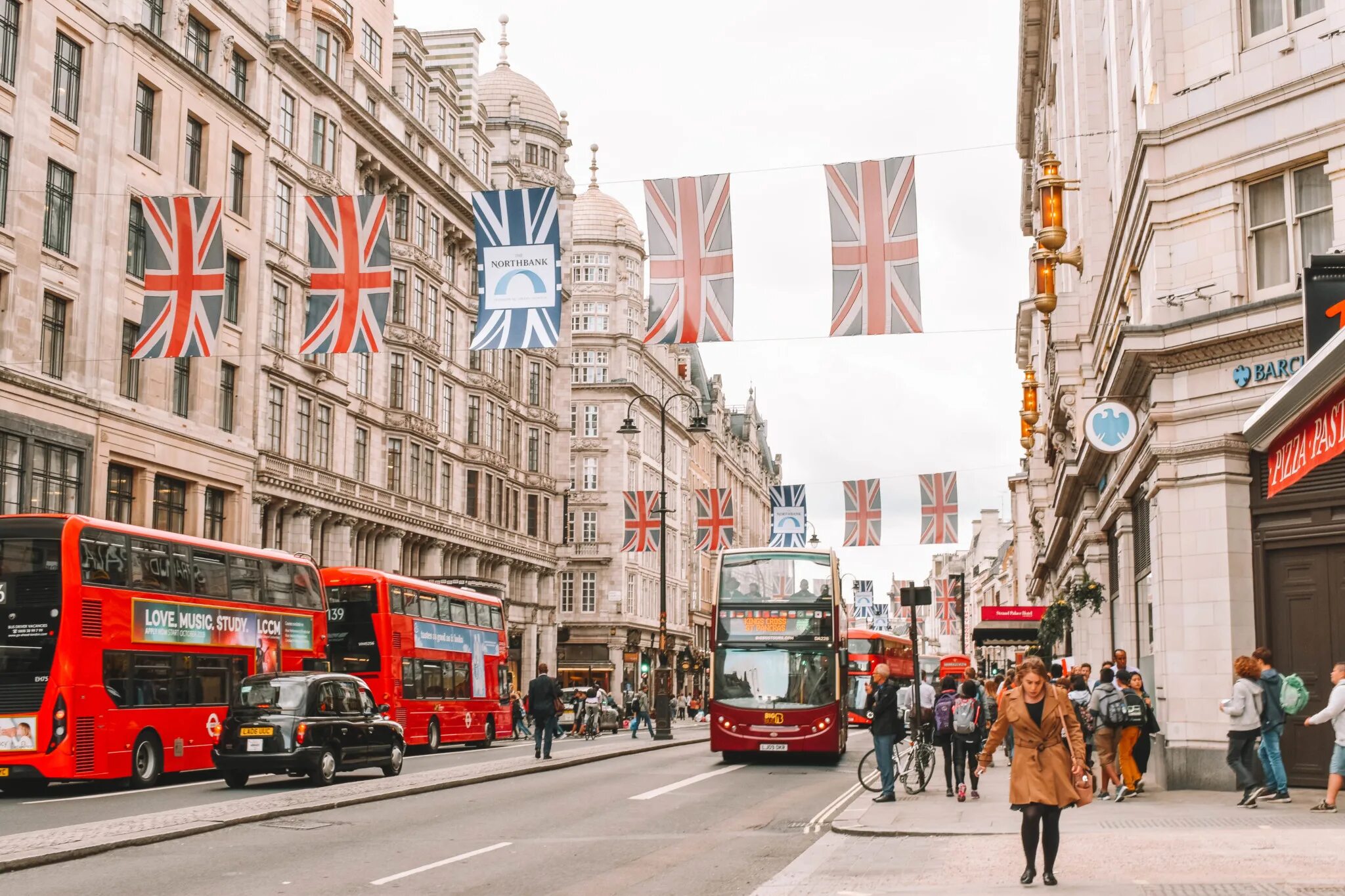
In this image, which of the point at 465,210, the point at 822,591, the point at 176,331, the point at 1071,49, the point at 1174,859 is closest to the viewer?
the point at 1174,859

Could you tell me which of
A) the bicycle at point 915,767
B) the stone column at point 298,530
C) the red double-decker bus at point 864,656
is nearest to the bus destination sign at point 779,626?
the bicycle at point 915,767

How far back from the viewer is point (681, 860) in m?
13.8

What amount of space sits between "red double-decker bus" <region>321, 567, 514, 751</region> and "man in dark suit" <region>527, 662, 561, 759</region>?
4307 millimetres

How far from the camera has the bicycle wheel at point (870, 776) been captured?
72.8 feet

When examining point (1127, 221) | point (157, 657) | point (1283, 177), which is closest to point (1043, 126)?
point (1127, 221)

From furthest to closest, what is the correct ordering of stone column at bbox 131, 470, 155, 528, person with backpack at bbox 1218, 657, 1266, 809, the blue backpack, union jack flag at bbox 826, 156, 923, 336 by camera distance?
stone column at bbox 131, 470, 155, 528 → union jack flag at bbox 826, 156, 923, 336 → the blue backpack → person with backpack at bbox 1218, 657, 1266, 809

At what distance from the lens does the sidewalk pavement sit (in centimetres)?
1527

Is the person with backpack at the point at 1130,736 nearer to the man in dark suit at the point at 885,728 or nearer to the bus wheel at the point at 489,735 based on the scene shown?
the man in dark suit at the point at 885,728

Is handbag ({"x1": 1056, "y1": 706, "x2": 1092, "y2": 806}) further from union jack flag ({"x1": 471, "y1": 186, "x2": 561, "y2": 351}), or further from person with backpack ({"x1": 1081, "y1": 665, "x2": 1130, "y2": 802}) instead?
union jack flag ({"x1": 471, "y1": 186, "x2": 561, "y2": 351})

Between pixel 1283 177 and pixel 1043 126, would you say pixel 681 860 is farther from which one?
pixel 1043 126

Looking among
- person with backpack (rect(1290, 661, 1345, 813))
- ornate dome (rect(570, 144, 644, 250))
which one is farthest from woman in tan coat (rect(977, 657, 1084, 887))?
ornate dome (rect(570, 144, 644, 250))

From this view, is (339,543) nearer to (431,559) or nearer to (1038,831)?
(431,559)

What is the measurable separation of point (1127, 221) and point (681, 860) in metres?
14.2

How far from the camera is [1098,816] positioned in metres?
16.8
